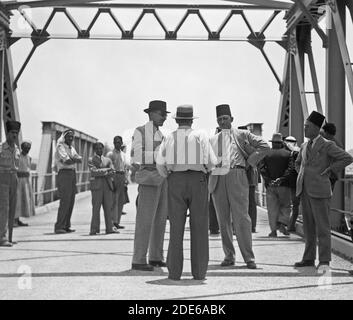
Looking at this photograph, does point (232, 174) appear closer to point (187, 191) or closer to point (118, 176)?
point (187, 191)

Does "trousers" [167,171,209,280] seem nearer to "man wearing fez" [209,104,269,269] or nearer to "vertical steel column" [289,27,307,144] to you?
"man wearing fez" [209,104,269,269]

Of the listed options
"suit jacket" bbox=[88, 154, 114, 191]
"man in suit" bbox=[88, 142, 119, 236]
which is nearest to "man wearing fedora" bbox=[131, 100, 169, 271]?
"man in suit" bbox=[88, 142, 119, 236]

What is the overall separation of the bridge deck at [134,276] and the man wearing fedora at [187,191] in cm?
24

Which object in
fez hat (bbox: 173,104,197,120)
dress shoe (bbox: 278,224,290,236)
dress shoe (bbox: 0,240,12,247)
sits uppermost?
fez hat (bbox: 173,104,197,120)

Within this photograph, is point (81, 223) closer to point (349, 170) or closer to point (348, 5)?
point (349, 170)

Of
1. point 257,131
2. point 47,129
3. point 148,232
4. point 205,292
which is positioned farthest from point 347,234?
point 47,129

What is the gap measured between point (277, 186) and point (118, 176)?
3.11 meters

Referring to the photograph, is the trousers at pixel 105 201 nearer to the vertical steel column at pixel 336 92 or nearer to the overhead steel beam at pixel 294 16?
the vertical steel column at pixel 336 92

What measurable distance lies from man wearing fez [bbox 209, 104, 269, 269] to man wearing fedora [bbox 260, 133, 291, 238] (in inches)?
137

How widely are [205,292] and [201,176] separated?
1215mm

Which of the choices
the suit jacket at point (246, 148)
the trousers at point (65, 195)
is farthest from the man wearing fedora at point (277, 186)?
the suit jacket at point (246, 148)

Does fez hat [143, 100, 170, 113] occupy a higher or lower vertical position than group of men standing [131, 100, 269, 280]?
higher

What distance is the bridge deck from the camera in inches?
236

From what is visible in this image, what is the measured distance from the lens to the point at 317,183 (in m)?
7.61
